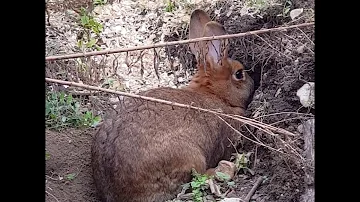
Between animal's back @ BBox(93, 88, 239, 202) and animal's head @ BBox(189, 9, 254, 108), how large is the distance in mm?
168

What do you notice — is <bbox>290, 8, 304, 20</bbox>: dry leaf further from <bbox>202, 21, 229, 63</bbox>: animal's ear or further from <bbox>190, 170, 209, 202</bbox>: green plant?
<bbox>190, 170, 209, 202</bbox>: green plant

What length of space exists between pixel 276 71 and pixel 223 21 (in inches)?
10.5

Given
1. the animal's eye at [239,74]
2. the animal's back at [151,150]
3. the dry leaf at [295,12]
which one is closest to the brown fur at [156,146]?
the animal's back at [151,150]

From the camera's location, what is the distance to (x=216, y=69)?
7.93ft

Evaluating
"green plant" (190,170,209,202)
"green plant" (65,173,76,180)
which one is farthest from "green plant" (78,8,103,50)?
"green plant" (190,170,209,202)

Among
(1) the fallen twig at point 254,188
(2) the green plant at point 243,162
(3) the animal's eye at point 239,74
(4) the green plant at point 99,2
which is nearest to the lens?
(1) the fallen twig at point 254,188

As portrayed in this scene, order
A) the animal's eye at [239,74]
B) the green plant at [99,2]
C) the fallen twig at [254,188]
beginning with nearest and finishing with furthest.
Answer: the fallen twig at [254,188] → the green plant at [99,2] → the animal's eye at [239,74]

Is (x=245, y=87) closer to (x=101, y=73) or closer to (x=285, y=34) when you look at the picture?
(x=285, y=34)

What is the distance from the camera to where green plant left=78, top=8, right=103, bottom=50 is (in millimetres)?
2062

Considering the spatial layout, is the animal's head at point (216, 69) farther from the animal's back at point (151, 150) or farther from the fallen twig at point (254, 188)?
the fallen twig at point (254, 188)

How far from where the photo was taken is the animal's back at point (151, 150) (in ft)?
6.67

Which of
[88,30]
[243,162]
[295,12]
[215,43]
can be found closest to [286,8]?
[295,12]

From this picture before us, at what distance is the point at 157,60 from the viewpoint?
6.55ft

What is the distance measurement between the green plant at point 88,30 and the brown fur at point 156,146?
8.0 inches
